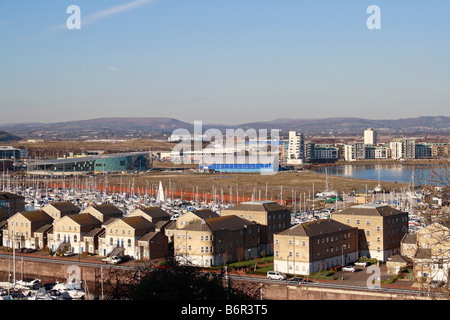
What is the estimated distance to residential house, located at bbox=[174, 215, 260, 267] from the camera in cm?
1708

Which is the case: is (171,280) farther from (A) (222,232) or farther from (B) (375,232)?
(B) (375,232)

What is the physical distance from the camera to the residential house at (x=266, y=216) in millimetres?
19188

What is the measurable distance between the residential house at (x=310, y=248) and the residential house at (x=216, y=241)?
72.6 inches

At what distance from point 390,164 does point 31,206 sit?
57528 millimetres

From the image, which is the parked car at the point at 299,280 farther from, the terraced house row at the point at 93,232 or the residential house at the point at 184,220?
the residential house at the point at 184,220

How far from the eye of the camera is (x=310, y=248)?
15680 mm

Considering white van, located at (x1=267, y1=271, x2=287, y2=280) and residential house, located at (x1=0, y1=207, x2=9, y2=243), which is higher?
residential house, located at (x1=0, y1=207, x2=9, y2=243)

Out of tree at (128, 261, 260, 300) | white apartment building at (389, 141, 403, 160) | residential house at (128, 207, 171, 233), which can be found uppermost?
tree at (128, 261, 260, 300)

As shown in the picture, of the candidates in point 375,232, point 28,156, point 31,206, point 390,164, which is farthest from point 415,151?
point 375,232

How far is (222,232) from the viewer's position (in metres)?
17.4

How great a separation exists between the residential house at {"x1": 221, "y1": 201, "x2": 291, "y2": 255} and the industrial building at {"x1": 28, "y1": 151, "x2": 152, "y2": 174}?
129 ft

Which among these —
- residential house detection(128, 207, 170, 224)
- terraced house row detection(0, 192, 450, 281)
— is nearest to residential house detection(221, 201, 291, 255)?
terraced house row detection(0, 192, 450, 281)

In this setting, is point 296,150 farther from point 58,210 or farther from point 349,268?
point 349,268

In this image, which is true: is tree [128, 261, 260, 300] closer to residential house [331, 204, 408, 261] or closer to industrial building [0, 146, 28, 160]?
residential house [331, 204, 408, 261]
